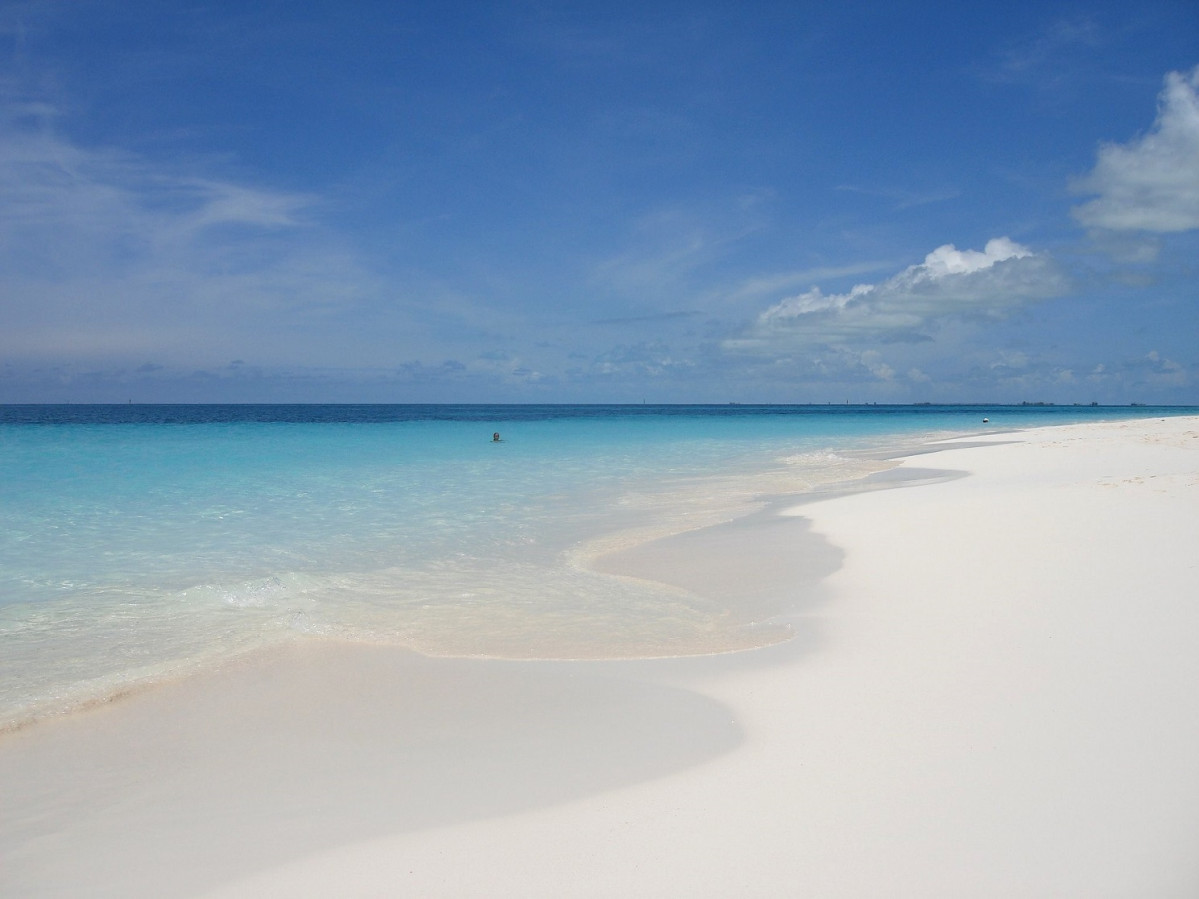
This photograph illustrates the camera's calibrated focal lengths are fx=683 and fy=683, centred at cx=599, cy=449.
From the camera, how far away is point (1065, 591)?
618 cm

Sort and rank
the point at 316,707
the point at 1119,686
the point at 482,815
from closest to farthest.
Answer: the point at 482,815 < the point at 1119,686 < the point at 316,707

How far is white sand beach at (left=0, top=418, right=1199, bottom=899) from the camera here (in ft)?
9.43

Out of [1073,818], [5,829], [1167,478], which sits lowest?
[5,829]

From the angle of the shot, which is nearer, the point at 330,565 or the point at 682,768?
the point at 682,768

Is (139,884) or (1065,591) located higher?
(1065,591)

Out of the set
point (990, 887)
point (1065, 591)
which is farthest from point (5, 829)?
point (1065, 591)

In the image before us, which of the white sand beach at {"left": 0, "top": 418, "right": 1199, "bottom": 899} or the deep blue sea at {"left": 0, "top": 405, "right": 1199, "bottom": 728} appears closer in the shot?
the white sand beach at {"left": 0, "top": 418, "right": 1199, "bottom": 899}

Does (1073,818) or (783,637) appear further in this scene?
(783,637)

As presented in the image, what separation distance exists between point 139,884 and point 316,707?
174 cm

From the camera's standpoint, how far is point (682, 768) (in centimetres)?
368

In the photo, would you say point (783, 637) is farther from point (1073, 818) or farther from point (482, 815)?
point (482, 815)

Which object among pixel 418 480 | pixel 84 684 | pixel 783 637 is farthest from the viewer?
pixel 418 480

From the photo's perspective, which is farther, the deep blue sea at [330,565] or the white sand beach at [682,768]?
the deep blue sea at [330,565]

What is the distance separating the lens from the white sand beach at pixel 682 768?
2873 mm
